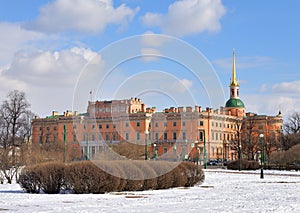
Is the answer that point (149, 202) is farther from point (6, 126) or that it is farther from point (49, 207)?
point (6, 126)

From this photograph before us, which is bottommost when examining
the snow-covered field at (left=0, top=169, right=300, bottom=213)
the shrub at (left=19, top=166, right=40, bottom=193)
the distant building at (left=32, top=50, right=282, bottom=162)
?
the snow-covered field at (left=0, top=169, right=300, bottom=213)

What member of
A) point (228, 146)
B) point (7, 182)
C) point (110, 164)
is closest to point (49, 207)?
point (110, 164)

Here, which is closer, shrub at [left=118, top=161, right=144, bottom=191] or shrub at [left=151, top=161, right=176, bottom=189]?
shrub at [left=118, top=161, right=144, bottom=191]

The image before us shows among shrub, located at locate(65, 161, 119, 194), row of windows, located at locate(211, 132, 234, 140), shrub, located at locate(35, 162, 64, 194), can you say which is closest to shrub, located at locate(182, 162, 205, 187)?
shrub, located at locate(65, 161, 119, 194)

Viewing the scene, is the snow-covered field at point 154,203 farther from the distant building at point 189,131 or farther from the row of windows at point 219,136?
the row of windows at point 219,136

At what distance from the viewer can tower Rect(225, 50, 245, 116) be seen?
142 m

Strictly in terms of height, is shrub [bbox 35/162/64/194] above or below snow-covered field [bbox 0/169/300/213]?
above

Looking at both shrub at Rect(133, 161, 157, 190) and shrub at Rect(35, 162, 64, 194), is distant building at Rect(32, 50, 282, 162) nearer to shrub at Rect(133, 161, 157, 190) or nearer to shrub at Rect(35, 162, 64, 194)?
shrub at Rect(133, 161, 157, 190)

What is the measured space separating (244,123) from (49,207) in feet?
349

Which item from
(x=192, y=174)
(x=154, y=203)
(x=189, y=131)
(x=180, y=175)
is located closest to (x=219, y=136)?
(x=189, y=131)

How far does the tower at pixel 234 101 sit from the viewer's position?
14225cm

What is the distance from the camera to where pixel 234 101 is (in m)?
146

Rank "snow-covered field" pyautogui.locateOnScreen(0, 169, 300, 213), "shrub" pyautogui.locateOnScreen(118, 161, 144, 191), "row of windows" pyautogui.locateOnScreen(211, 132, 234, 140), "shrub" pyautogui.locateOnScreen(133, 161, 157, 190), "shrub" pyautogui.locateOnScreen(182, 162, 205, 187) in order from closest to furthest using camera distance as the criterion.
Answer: "snow-covered field" pyautogui.locateOnScreen(0, 169, 300, 213) → "shrub" pyautogui.locateOnScreen(118, 161, 144, 191) → "shrub" pyautogui.locateOnScreen(133, 161, 157, 190) → "shrub" pyautogui.locateOnScreen(182, 162, 205, 187) → "row of windows" pyautogui.locateOnScreen(211, 132, 234, 140)

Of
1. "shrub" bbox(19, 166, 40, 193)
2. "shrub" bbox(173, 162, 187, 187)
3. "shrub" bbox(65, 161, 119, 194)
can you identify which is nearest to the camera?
"shrub" bbox(65, 161, 119, 194)
